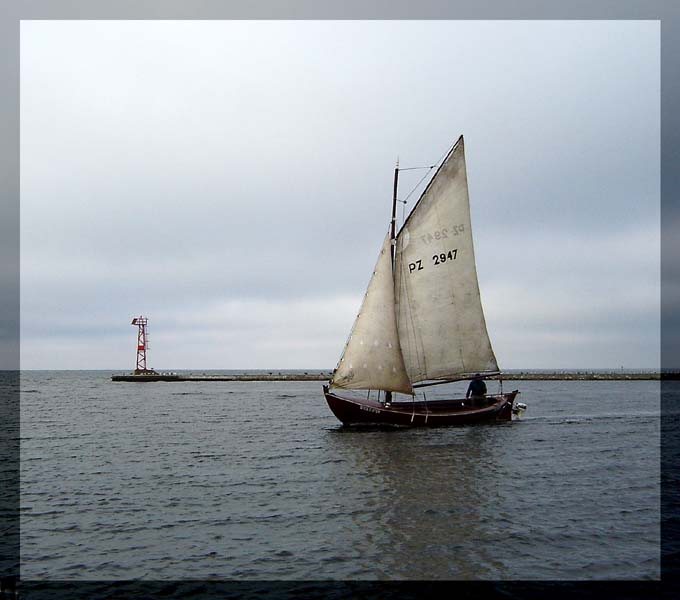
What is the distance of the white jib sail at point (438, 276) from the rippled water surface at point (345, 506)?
6.95 metres

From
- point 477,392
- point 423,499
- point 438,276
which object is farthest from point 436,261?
point 423,499

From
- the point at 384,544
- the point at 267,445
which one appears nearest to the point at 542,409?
the point at 267,445

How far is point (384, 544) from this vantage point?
18.2 m

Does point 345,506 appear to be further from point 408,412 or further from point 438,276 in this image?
point 438,276

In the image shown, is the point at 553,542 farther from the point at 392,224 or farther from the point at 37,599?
the point at 392,224

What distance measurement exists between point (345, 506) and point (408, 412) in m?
23.2

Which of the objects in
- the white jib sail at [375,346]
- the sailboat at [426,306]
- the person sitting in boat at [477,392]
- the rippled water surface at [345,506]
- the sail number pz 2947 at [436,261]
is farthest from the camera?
the person sitting in boat at [477,392]

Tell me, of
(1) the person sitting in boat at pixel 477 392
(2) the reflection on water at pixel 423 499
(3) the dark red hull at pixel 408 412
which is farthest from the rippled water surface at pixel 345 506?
(1) the person sitting in boat at pixel 477 392

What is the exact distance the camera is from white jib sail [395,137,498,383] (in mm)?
45406

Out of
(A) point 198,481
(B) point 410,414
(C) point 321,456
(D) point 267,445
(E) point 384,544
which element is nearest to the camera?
(E) point 384,544

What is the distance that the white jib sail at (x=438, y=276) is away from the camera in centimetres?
4541

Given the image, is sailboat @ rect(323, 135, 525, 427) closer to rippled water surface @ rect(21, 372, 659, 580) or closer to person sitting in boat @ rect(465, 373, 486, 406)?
person sitting in boat @ rect(465, 373, 486, 406)

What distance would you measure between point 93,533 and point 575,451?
29.7 metres

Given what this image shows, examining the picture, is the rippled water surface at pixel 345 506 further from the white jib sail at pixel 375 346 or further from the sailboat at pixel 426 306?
the white jib sail at pixel 375 346
